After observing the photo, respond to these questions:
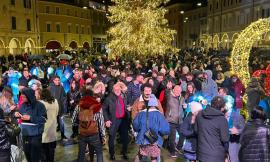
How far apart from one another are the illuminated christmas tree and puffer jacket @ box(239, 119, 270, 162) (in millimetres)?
20288

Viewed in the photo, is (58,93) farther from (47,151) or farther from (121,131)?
(47,151)

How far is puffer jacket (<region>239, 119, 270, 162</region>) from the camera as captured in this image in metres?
5.54

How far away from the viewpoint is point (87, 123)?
7133 mm

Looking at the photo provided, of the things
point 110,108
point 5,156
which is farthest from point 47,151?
point 5,156

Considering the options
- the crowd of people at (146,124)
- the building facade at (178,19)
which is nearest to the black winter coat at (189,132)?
the crowd of people at (146,124)

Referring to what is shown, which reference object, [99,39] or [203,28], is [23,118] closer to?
[203,28]

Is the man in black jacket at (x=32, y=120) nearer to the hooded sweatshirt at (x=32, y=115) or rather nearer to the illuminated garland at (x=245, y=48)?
the hooded sweatshirt at (x=32, y=115)

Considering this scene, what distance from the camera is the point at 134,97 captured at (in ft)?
35.3

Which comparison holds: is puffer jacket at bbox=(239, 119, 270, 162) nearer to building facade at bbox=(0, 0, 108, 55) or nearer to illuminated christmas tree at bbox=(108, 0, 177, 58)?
illuminated christmas tree at bbox=(108, 0, 177, 58)

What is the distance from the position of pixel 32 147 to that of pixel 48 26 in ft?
189

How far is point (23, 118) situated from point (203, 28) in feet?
237

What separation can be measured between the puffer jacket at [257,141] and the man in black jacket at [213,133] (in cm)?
36

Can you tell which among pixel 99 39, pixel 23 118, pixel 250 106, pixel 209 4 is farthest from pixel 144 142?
pixel 99 39

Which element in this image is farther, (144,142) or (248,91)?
(248,91)
